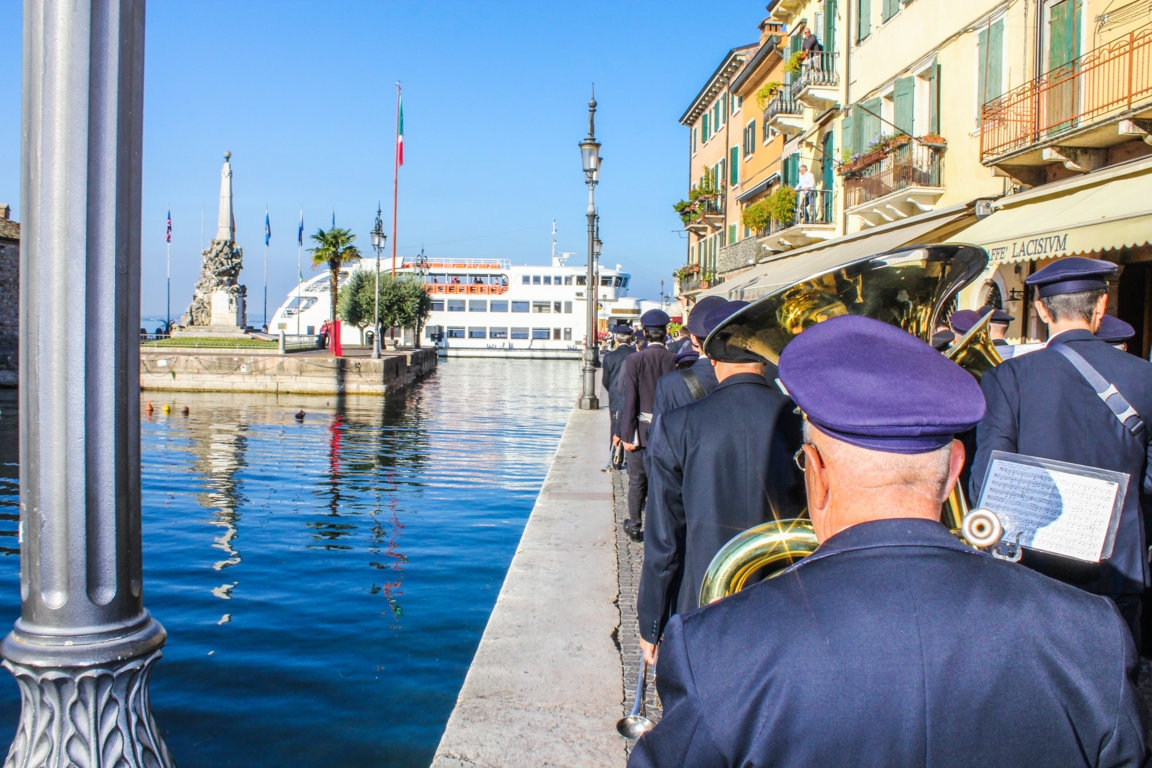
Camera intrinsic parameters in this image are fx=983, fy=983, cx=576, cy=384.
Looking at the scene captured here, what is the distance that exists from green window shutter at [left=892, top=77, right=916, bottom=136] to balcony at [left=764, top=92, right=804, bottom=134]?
7445mm

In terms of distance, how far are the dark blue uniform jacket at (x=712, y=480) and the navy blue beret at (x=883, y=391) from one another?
1.88 metres

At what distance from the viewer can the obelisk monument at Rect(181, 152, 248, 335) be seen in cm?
4522

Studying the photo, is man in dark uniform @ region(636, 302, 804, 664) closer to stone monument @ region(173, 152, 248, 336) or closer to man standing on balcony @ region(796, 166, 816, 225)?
man standing on balcony @ region(796, 166, 816, 225)

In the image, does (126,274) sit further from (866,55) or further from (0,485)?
(866,55)

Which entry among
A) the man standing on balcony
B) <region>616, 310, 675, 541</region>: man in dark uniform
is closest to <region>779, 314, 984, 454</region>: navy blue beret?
A: <region>616, 310, 675, 541</region>: man in dark uniform

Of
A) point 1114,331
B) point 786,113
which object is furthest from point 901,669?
point 786,113

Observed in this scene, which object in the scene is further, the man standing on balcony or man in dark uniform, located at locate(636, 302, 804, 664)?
the man standing on balcony

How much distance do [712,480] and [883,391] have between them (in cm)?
198

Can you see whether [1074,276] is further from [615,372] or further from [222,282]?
[222,282]

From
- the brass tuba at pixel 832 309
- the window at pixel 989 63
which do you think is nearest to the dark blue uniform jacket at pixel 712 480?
the brass tuba at pixel 832 309

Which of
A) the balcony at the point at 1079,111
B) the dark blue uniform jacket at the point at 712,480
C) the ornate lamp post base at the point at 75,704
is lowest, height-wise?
the ornate lamp post base at the point at 75,704

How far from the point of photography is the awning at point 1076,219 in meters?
8.34

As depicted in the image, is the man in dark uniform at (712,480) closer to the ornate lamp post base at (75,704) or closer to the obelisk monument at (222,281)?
the ornate lamp post base at (75,704)

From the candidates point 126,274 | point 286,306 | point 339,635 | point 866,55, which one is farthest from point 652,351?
point 286,306
